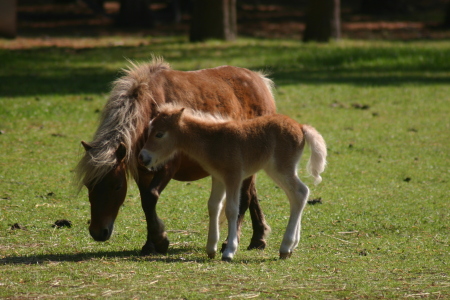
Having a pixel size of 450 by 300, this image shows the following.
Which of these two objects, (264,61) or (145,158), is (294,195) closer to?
(145,158)

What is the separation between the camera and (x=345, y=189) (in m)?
8.99

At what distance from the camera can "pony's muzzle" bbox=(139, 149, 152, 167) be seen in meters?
5.64

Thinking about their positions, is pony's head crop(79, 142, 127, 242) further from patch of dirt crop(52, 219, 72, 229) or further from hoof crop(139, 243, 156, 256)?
patch of dirt crop(52, 219, 72, 229)

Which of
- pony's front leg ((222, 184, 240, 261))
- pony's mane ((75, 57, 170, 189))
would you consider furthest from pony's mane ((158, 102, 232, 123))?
pony's front leg ((222, 184, 240, 261))

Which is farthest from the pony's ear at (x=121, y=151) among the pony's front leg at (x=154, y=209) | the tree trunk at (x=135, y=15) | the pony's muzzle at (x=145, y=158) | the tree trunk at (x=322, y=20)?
the tree trunk at (x=135, y=15)

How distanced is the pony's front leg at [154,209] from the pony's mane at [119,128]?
0.21 meters

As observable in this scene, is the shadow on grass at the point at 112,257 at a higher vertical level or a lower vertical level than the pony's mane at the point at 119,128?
lower

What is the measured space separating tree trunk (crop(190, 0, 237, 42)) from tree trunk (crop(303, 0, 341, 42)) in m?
2.73

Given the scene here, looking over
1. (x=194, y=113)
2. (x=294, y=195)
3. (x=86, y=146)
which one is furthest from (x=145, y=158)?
(x=294, y=195)

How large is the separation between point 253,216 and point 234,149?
3.88 ft

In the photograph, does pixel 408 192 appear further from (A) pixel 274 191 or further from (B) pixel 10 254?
(B) pixel 10 254

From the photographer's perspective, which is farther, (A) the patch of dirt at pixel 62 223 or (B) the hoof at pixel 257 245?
(A) the patch of dirt at pixel 62 223

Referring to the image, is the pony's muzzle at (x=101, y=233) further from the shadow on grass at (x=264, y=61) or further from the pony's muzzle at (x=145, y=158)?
the shadow on grass at (x=264, y=61)

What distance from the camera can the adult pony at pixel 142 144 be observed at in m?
5.77
